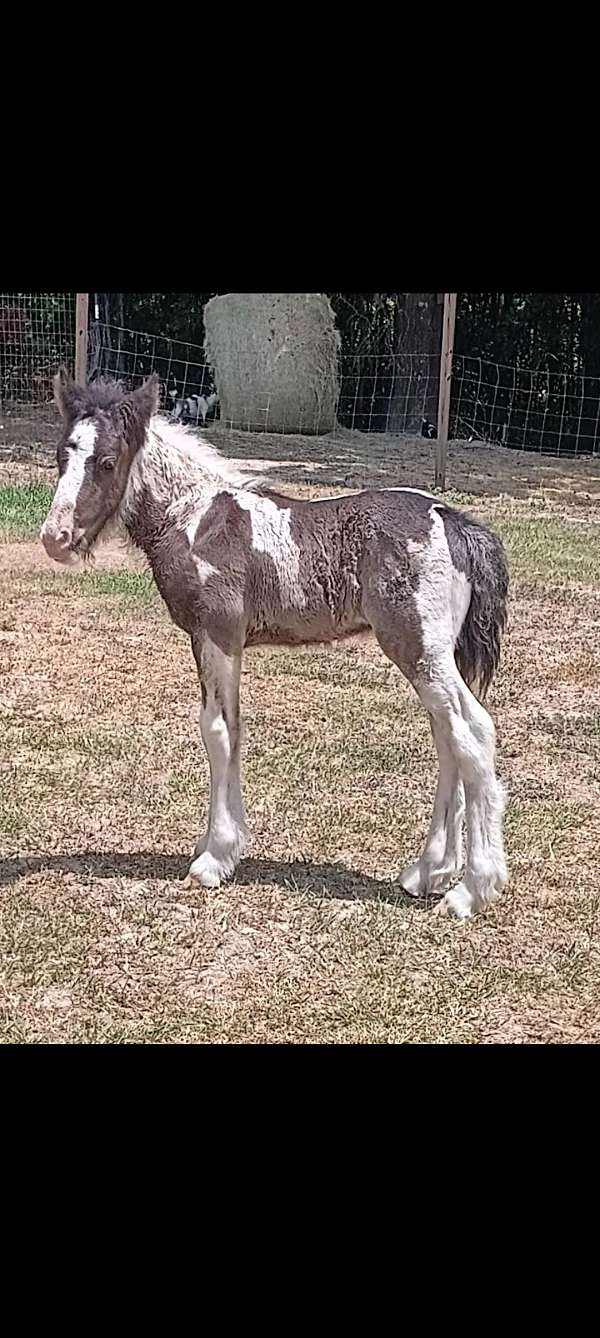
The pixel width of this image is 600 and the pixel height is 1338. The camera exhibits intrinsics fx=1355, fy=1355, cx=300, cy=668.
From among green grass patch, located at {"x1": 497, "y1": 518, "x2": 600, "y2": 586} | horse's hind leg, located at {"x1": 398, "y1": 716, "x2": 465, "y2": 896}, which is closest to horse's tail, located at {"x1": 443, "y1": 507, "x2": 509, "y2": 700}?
horse's hind leg, located at {"x1": 398, "y1": 716, "x2": 465, "y2": 896}

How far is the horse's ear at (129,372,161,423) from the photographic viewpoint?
169 inches

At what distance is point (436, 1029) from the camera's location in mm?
3541

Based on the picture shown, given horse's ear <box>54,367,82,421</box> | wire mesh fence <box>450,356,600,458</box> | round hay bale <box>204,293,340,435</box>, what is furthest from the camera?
wire mesh fence <box>450,356,600,458</box>

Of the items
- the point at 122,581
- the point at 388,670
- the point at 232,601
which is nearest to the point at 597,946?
the point at 232,601

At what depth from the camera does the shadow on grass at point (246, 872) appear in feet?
14.4

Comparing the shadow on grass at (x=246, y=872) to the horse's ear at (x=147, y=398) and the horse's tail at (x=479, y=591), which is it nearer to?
the horse's tail at (x=479, y=591)

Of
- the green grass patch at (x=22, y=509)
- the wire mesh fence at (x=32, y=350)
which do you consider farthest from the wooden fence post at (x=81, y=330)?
the wire mesh fence at (x=32, y=350)

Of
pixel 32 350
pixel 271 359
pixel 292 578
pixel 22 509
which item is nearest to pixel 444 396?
pixel 271 359

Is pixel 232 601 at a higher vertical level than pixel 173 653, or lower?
higher

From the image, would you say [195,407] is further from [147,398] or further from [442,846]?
[442,846]

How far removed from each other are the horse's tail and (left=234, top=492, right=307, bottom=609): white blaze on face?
49 centimetres

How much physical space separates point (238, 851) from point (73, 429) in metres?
1.46

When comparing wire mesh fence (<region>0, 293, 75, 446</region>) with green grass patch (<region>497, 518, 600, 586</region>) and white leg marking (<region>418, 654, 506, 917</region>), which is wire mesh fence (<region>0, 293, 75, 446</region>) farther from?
white leg marking (<region>418, 654, 506, 917</region>)

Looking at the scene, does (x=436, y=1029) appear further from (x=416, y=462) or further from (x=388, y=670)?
(x=416, y=462)
